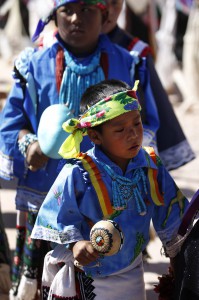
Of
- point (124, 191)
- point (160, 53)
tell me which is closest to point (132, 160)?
point (124, 191)

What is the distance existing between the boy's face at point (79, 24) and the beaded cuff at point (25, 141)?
0.52 metres

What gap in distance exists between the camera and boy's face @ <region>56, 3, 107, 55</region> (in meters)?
4.32

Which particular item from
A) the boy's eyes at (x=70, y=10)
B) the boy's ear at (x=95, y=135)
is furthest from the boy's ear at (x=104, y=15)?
the boy's ear at (x=95, y=135)

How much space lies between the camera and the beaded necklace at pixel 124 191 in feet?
11.6

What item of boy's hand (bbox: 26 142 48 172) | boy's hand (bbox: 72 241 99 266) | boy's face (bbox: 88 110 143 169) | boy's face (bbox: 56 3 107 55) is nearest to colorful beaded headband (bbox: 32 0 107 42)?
boy's face (bbox: 56 3 107 55)

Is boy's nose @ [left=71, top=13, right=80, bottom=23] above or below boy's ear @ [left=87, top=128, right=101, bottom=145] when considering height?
above

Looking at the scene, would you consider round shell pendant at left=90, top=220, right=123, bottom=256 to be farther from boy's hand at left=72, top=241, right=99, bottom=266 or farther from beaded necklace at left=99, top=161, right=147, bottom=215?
beaded necklace at left=99, top=161, right=147, bottom=215

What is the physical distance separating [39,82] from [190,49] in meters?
7.97

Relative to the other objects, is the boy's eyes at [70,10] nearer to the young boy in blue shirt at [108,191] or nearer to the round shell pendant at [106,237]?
the young boy in blue shirt at [108,191]

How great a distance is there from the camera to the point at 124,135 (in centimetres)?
347

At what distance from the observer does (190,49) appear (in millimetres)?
12125

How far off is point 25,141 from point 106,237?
49.8 inches

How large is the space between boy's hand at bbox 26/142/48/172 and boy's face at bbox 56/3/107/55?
58cm

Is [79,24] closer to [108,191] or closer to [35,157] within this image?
[35,157]
